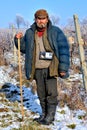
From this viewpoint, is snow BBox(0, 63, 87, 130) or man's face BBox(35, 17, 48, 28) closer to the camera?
man's face BBox(35, 17, 48, 28)

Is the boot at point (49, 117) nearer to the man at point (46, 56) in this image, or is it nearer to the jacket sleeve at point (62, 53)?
the man at point (46, 56)

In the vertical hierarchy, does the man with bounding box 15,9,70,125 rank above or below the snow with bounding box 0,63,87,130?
above

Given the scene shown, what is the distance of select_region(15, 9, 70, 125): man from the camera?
20.0 feet

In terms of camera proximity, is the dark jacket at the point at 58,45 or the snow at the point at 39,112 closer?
the dark jacket at the point at 58,45

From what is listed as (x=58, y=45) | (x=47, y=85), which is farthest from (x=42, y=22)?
(x=47, y=85)

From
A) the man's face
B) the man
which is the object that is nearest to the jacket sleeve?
the man

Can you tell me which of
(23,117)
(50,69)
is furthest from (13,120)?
(50,69)

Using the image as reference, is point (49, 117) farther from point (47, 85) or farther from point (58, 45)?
point (58, 45)

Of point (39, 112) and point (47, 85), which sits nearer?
point (47, 85)

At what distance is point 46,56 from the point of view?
6.14 metres

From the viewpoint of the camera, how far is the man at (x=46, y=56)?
6.10m

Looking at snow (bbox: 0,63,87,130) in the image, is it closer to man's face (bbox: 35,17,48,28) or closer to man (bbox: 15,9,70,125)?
man (bbox: 15,9,70,125)

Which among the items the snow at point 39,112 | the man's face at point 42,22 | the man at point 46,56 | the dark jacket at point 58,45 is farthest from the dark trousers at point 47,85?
the man's face at point 42,22

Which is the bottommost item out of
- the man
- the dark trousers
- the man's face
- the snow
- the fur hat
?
the snow
